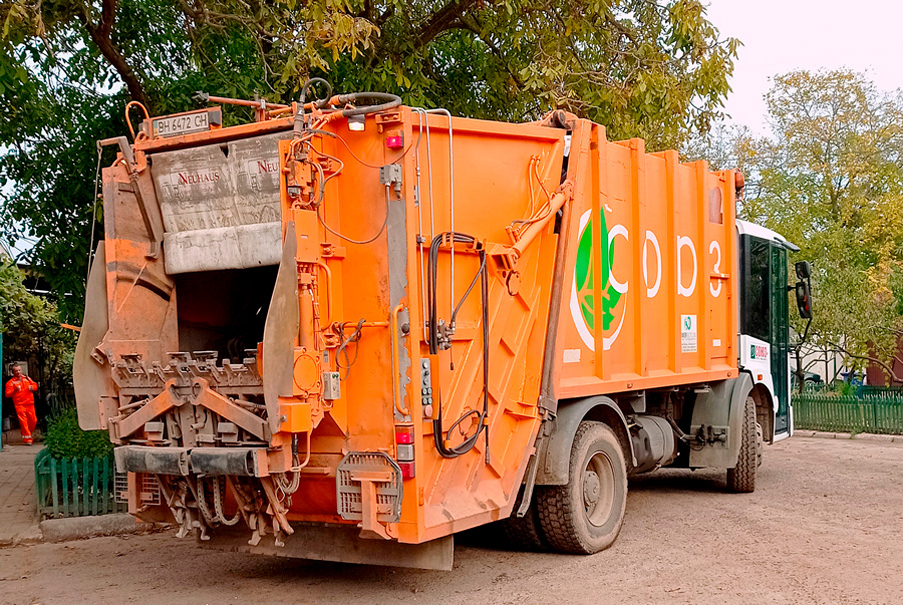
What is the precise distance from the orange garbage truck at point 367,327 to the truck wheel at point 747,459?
103 inches

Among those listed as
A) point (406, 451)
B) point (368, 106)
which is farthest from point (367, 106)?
point (406, 451)

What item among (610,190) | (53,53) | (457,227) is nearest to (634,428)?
(610,190)

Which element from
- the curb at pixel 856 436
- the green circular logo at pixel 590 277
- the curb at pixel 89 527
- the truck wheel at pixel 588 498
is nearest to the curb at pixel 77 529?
the curb at pixel 89 527

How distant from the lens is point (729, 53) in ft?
34.4

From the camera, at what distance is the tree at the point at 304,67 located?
9.03 metres

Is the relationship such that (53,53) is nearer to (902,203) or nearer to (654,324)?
(654,324)

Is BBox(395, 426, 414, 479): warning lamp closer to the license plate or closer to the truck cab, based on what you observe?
the license plate

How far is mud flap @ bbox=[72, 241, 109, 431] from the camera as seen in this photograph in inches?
237

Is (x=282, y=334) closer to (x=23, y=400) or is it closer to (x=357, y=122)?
(x=357, y=122)

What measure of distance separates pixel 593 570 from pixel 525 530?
26.0 inches

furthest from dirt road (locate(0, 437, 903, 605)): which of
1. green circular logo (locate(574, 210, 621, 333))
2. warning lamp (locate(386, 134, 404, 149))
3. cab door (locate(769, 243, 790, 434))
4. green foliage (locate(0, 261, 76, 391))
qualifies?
green foliage (locate(0, 261, 76, 391))

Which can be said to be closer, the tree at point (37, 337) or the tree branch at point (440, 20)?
the tree branch at point (440, 20)

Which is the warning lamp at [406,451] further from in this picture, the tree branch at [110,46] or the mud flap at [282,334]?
the tree branch at [110,46]

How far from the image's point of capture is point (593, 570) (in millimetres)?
6523
